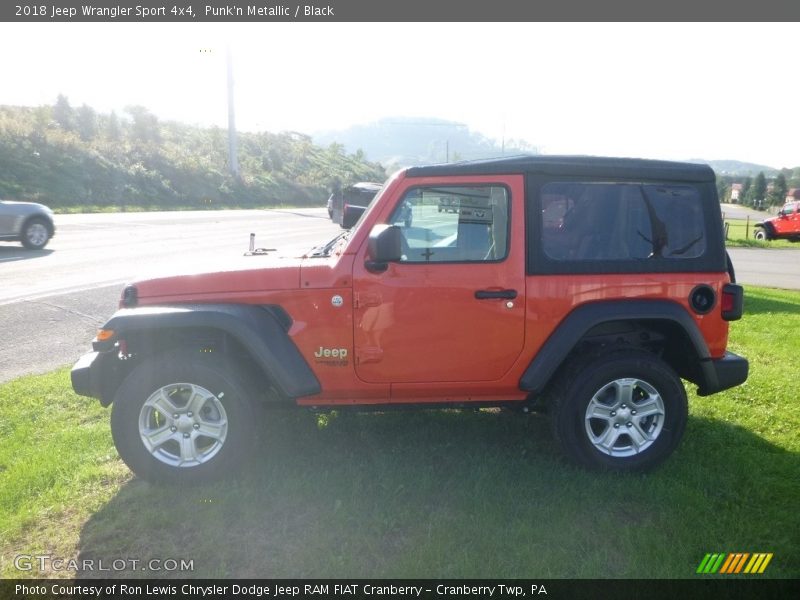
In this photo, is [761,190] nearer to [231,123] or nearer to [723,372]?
[231,123]

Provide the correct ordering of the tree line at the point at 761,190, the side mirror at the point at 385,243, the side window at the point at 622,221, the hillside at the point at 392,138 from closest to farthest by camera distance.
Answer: the side mirror at the point at 385,243 → the side window at the point at 622,221 → the hillside at the point at 392,138 → the tree line at the point at 761,190

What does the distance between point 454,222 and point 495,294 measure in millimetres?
553

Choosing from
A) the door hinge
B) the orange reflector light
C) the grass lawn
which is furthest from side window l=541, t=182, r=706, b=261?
the orange reflector light

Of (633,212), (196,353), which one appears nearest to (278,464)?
(196,353)

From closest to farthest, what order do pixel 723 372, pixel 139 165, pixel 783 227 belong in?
pixel 723 372 → pixel 783 227 → pixel 139 165

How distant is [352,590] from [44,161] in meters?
33.5

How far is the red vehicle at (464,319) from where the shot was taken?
400cm

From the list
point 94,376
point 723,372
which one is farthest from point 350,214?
point 723,372

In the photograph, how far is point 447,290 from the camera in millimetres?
4031

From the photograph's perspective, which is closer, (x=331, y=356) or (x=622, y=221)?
(x=331, y=356)

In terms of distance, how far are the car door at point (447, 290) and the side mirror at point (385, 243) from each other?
0.19 m

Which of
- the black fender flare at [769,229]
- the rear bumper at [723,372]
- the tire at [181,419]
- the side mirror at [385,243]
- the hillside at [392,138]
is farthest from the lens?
the hillside at [392,138]

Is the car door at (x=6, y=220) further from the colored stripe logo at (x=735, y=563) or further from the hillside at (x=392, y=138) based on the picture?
the hillside at (x=392, y=138)

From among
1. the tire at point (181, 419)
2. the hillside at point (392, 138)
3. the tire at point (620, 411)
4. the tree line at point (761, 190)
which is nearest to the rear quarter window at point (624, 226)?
the tire at point (620, 411)
